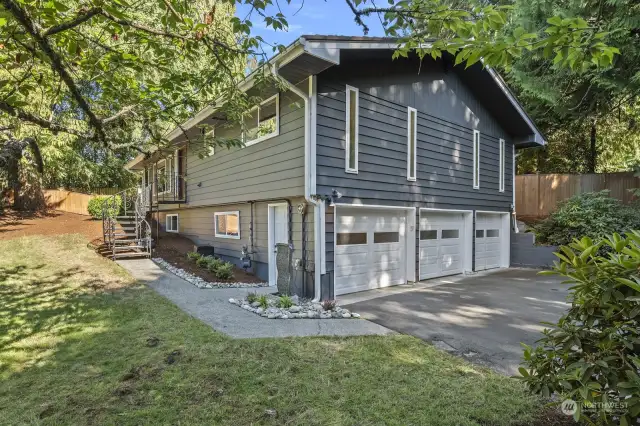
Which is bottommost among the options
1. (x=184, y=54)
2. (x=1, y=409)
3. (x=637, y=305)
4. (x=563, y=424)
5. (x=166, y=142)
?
(x=1, y=409)

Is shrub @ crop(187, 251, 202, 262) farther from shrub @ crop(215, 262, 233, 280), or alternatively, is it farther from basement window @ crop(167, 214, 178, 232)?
basement window @ crop(167, 214, 178, 232)

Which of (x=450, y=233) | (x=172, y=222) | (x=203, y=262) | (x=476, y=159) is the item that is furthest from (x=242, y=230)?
(x=476, y=159)

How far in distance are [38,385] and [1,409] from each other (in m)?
0.39

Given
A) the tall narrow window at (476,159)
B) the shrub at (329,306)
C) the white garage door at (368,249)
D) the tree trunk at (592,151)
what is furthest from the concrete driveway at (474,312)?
the tree trunk at (592,151)

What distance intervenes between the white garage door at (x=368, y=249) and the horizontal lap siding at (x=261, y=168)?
1378mm

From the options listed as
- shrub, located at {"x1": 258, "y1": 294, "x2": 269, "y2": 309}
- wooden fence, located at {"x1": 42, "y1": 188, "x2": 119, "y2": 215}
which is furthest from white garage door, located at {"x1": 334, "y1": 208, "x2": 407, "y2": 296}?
wooden fence, located at {"x1": 42, "y1": 188, "x2": 119, "y2": 215}

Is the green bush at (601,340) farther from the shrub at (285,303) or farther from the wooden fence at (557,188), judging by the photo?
the wooden fence at (557,188)

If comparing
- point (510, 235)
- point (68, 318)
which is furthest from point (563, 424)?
point (510, 235)

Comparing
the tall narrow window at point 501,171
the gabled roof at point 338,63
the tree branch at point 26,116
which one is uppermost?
the gabled roof at point 338,63

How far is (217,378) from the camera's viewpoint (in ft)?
11.5

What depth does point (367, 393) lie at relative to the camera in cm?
324

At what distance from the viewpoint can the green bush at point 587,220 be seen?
10.9 m

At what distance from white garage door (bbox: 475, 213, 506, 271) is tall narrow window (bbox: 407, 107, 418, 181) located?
150 inches

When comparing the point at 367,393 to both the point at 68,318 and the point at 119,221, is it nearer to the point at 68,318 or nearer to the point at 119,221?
the point at 68,318
